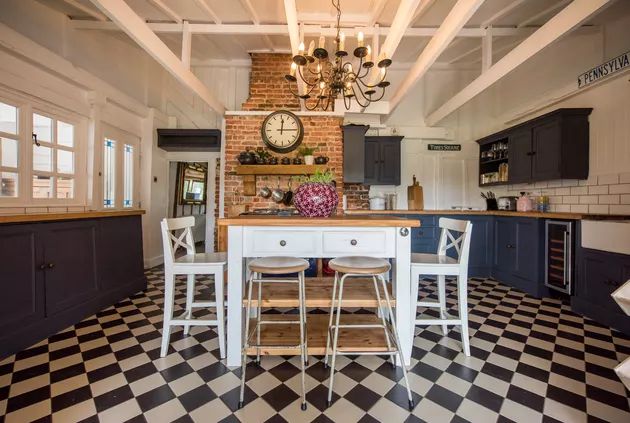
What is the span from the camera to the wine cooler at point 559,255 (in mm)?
2975

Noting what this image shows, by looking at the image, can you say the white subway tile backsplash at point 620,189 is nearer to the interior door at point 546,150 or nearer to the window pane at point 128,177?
the interior door at point 546,150

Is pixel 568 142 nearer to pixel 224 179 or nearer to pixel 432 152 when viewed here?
pixel 432 152

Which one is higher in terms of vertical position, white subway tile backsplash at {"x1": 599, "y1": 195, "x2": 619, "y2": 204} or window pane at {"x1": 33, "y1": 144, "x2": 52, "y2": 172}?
window pane at {"x1": 33, "y1": 144, "x2": 52, "y2": 172}

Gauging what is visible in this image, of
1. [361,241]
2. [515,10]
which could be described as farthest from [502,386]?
[515,10]

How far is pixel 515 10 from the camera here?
10.7 feet

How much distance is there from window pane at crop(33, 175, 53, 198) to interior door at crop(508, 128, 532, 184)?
235 inches

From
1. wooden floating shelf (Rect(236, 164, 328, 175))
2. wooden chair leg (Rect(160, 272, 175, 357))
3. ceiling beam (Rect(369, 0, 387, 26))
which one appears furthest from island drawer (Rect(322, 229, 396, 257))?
ceiling beam (Rect(369, 0, 387, 26))

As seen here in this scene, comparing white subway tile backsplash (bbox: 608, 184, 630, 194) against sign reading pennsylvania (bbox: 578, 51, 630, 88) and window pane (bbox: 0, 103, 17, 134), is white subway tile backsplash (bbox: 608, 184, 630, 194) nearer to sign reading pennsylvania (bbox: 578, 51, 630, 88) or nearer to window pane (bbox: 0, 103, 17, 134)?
sign reading pennsylvania (bbox: 578, 51, 630, 88)

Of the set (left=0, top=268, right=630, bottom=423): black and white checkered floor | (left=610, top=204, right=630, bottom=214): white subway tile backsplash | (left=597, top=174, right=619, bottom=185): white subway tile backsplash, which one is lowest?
(left=0, top=268, right=630, bottom=423): black and white checkered floor

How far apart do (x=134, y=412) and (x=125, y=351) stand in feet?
2.52

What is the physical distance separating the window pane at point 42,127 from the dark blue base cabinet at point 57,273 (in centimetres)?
106

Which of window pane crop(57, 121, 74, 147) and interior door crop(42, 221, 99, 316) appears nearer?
interior door crop(42, 221, 99, 316)

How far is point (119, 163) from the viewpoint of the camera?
3979mm

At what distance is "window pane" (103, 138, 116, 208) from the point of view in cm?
375
